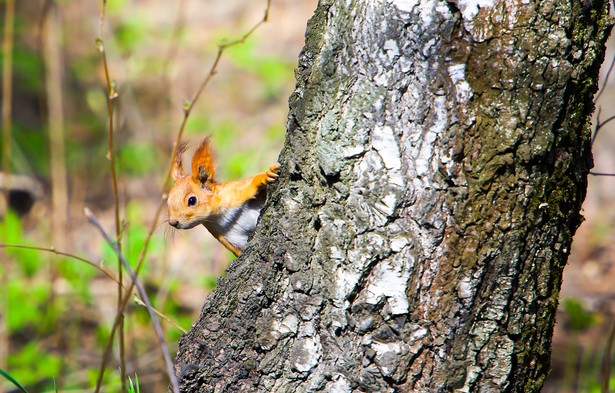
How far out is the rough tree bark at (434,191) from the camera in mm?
1235

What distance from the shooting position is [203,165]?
7.18 feet

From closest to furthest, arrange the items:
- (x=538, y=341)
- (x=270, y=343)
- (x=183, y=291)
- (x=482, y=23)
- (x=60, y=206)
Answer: (x=482, y=23), (x=538, y=341), (x=270, y=343), (x=60, y=206), (x=183, y=291)

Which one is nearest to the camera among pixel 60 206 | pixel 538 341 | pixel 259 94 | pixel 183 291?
pixel 538 341

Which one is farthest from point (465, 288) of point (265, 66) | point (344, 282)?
point (265, 66)

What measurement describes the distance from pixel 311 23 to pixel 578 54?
58 cm

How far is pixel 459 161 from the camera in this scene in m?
1.27

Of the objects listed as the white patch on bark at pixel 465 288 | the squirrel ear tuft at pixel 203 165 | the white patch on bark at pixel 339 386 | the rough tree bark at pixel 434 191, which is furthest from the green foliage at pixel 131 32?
the white patch on bark at pixel 465 288

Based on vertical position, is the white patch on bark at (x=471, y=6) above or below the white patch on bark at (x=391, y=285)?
above

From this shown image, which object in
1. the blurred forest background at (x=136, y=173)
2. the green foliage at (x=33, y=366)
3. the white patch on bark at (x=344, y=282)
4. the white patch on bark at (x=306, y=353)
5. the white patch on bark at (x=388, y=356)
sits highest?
the blurred forest background at (x=136, y=173)

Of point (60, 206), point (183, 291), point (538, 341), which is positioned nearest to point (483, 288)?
point (538, 341)

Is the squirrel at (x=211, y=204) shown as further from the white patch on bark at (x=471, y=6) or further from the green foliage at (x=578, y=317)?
the green foliage at (x=578, y=317)

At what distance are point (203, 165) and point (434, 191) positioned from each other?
1104mm

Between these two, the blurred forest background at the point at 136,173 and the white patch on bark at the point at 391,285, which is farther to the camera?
the blurred forest background at the point at 136,173

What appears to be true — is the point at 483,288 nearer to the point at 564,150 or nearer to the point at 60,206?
the point at 564,150
